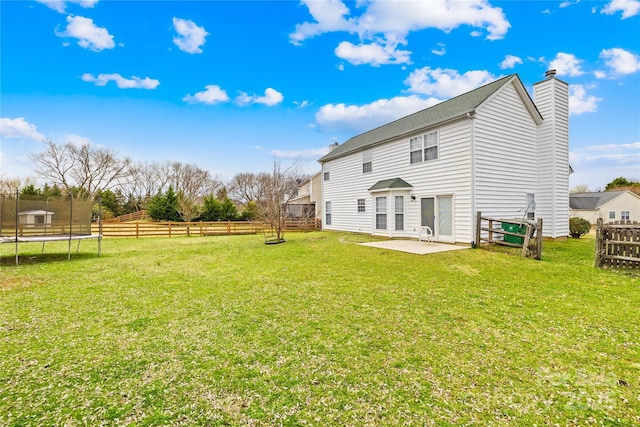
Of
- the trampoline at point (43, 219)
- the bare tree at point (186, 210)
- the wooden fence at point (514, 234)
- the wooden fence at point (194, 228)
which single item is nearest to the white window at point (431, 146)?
the wooden fence at point (514, 234)

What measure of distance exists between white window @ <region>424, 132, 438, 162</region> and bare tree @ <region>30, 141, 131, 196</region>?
38517 mm

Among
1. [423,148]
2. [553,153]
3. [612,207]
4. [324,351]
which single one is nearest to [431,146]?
[423,148]

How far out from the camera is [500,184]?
11.1 meters

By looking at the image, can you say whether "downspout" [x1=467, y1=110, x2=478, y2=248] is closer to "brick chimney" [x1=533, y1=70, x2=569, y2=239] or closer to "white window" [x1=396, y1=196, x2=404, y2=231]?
"white window" [x1=396, y1=196, x2=404, y2=231]

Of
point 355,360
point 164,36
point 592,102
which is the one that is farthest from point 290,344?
point 592,102

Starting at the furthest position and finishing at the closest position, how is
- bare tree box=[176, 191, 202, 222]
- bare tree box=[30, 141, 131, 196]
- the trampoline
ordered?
bare tree box=[30, 141, 131, 196], bare tree box=[176, 191, 202, 222], the trampoline

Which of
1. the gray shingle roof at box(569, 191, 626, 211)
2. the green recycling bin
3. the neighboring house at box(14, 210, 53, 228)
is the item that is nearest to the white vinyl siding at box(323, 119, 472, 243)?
the green recycling bin

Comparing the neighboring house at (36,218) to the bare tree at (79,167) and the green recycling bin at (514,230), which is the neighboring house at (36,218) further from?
the bare tree at (79,167)

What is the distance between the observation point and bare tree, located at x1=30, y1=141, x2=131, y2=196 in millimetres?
32375

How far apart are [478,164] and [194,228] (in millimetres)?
17115

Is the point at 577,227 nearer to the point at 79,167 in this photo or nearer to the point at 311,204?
the point at 311,204

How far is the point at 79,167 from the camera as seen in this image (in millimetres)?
33938

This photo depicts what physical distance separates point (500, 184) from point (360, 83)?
455 inches

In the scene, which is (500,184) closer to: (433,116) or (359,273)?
(433,116)
